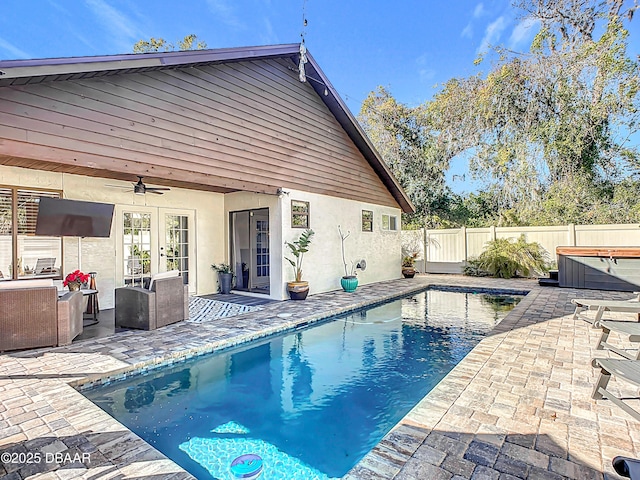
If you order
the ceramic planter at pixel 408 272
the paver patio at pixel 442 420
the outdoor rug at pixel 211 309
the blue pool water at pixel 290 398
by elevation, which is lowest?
the blue pool water at pixel 290 398

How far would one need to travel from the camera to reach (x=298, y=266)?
27.3 feet

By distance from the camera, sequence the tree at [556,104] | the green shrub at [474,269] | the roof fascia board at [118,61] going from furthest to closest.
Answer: the green shrub at [474,269]
the tree at [556,104]
the roof fascia board at [118,61]

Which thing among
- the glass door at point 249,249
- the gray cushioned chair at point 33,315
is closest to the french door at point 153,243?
the glass door at point 249,249

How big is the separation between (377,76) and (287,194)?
38.9 feet

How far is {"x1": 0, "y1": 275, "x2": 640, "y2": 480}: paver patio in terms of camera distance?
2146mm

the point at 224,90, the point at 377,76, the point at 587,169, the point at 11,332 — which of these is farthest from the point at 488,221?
the point at 11,332

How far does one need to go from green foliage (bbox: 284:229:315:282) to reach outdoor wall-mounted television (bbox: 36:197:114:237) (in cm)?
371

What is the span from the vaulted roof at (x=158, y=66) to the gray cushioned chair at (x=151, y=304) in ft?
10.0

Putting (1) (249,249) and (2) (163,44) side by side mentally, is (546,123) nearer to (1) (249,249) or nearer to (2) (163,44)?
(1) (249,249)

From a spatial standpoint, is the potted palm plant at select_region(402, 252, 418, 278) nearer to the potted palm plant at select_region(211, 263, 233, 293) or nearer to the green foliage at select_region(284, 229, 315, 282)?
the green foliage at select_region(284, 229, 315, 282)

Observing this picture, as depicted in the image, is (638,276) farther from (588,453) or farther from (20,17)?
(20,17)

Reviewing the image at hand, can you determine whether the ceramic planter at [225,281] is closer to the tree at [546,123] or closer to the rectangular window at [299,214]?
the rectangular window at [299,214]

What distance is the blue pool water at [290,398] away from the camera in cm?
272

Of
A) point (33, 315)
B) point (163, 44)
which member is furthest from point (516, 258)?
point (163, 44)
